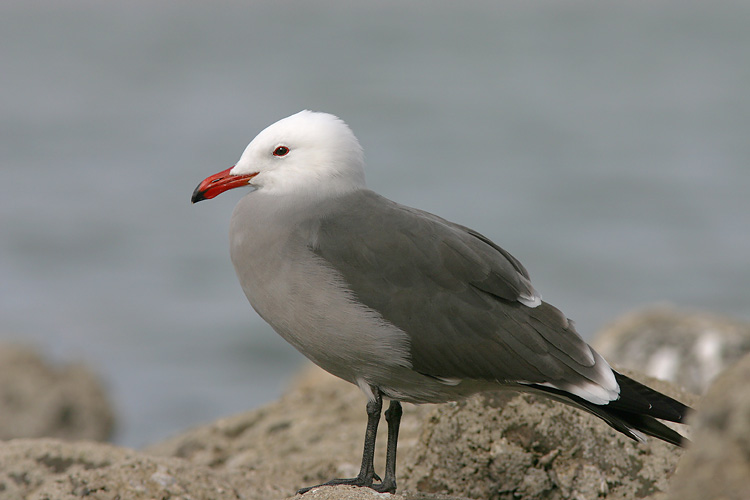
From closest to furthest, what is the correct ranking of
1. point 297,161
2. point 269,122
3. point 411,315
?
point 411,315
point 297,161
point 269,122

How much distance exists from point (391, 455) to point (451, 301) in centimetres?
82

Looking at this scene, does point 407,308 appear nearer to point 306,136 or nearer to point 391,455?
point 391,455

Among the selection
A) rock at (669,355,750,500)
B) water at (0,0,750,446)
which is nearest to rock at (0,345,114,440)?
water at (0,0,750,446)

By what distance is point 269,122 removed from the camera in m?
22.3

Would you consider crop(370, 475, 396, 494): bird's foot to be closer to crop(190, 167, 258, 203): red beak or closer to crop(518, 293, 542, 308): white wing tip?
crop(518, 293, 542, 308): white wing tip

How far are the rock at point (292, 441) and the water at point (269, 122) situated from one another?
3.71m

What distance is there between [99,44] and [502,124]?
15.0m

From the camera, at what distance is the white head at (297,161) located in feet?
16.9

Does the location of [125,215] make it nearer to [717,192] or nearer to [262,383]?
[262,383]

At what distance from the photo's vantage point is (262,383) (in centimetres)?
1378

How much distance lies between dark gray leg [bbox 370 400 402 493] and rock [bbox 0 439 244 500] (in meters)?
0.76

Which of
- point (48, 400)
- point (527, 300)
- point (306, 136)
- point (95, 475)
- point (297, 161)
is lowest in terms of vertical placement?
point (95, 475)

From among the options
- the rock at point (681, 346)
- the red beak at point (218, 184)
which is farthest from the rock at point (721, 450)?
the rock at point (681, 346)

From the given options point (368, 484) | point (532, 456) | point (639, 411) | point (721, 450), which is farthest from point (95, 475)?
point (721, 450)
